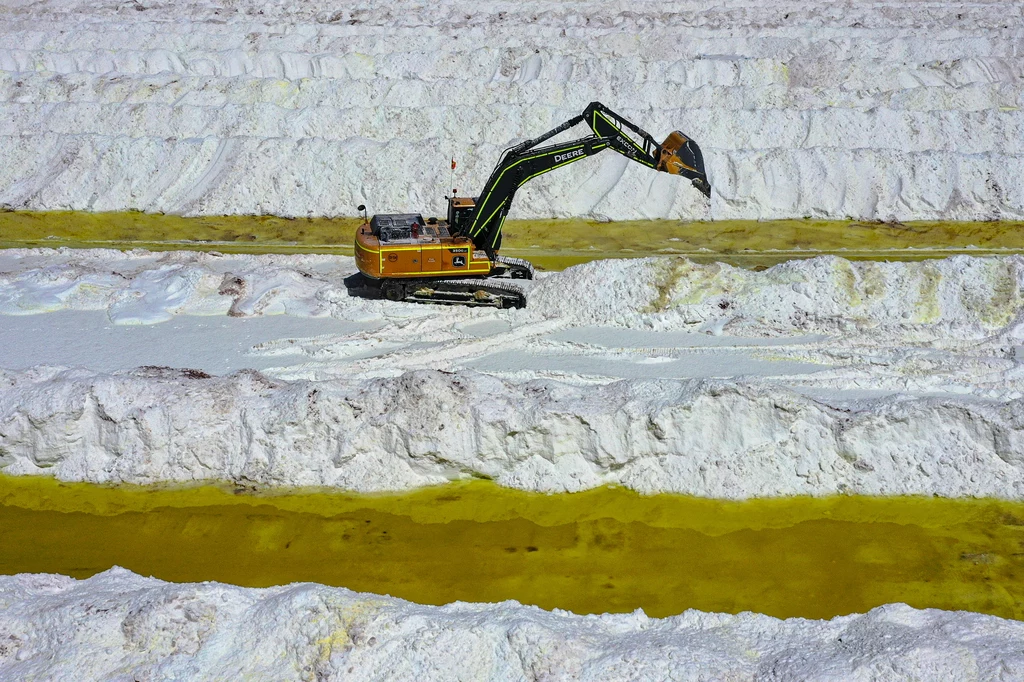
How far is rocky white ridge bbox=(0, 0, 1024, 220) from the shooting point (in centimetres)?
2086

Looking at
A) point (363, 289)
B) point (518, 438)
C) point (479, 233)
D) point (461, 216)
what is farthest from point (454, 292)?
point (518, 438)

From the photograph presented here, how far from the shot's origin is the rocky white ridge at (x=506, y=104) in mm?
20859

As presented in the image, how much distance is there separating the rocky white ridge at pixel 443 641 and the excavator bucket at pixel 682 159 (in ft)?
28.5

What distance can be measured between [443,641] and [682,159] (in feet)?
32.9

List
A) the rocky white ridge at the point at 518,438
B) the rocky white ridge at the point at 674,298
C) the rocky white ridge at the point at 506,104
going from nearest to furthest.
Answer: the rocky white ridge at the point at 518,438, the rocky white ridge at the point at 674,298, the rocky white ridge at the point at 506,104

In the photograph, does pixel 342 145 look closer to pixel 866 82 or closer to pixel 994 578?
pixel 866 82

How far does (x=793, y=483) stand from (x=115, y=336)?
1035 cm

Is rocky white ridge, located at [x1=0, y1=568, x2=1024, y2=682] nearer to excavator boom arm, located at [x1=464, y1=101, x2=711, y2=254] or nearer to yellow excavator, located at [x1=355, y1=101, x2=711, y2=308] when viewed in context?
yellow excavator, located at [x1=355, y1=101, x2=711, y2=308]

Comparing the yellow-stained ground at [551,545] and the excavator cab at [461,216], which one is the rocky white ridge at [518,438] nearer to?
the yellow-stained ground at [551,545]

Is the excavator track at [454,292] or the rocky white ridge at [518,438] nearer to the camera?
the rocky white ridge at [518,438]

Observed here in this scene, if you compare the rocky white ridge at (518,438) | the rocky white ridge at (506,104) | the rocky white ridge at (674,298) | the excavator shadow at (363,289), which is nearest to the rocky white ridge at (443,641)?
the rocky white ridge at (518,438)

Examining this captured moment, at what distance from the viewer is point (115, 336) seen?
14.7 metres

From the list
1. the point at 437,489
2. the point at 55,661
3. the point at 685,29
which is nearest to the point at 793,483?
the point at 437,489

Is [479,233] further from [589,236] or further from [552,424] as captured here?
[552,424]
